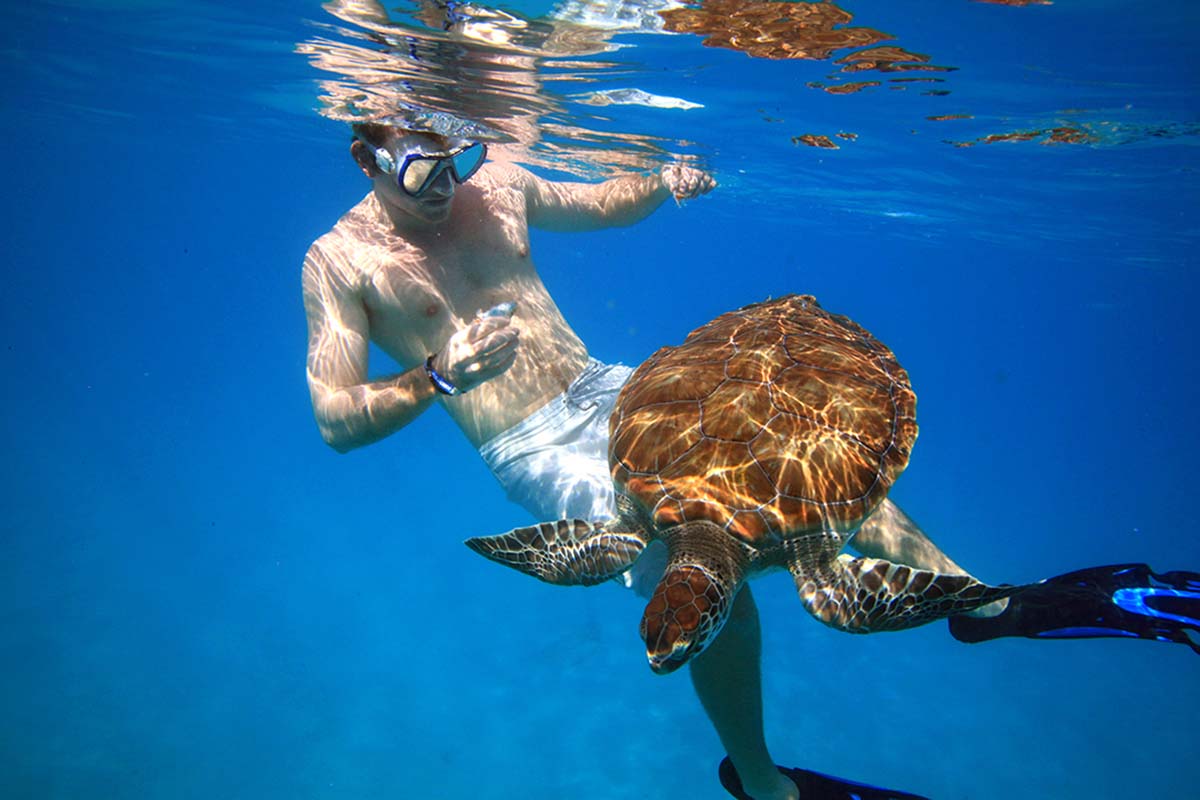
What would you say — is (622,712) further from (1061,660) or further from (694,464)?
(1061,660)

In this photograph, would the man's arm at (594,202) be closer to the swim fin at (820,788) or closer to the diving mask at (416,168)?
the diving mask at (416,168)

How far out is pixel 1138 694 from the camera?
41.4 feet

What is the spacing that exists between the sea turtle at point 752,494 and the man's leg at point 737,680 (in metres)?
0.66

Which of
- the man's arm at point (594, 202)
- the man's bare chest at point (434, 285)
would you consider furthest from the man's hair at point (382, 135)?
the man's arm at point (594, 202)

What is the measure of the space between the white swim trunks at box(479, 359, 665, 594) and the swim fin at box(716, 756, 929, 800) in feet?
7.13

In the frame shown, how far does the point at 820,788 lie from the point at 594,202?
16.6 ft

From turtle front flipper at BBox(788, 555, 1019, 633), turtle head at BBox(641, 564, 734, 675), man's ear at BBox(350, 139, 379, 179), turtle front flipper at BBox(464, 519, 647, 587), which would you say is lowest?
turtle front flipper at BBox(788, 555, 1019, 633)

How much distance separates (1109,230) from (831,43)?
18.2 m

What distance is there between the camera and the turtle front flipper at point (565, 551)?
2.87 metres

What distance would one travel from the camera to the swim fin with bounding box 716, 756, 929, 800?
4363mm

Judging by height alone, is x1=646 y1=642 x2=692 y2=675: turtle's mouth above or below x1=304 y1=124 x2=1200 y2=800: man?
below

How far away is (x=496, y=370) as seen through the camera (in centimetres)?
319

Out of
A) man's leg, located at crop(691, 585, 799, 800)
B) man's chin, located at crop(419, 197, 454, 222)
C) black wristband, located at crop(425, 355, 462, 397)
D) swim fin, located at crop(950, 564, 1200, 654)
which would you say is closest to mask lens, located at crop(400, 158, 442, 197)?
man's chin, located at crop(419, 197, 454, 222)

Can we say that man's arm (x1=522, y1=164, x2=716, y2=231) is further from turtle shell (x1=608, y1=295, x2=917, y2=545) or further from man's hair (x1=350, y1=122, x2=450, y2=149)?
turtle shell (x1=608, y1=295, x2=917, y2=545)
